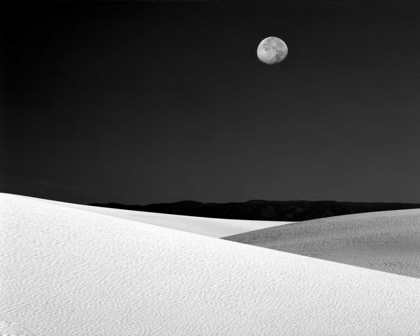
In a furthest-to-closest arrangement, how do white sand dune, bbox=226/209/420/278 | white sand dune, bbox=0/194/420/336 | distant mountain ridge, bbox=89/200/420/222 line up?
distant mountain ridge, bbox=89/200/420/222, white sand dune, bbox=226/209/420/278, white sand dune, bbox=0/194/420/336

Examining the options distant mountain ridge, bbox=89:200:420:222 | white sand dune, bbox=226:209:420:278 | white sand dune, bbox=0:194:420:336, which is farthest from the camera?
distant mountain ridge, bbox=89:200:420:222

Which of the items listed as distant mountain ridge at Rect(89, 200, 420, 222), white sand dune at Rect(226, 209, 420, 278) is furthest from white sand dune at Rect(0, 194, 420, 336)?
distant mountain ridge at Rect(89, 200, 420, 222)

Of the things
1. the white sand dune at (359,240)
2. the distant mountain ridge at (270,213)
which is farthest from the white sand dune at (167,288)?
the distant mountain ridge at (270,213)

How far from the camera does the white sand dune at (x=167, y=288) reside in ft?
16.1

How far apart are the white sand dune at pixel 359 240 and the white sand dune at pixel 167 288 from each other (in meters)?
3.68

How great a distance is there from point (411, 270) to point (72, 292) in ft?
23.2

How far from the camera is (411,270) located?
10.4 metres

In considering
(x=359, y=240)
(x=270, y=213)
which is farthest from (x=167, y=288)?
(x=270, y=213)

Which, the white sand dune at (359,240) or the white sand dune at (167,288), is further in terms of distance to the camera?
the white sand dune at (359,240)

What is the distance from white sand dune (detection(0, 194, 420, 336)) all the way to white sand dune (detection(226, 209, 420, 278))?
3.68 meters

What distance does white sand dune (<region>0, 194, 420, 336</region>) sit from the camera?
193 inches

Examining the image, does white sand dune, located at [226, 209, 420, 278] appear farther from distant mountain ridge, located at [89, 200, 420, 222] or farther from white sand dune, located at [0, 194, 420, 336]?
distant mountain ridge, located at [89, 200, 420, 222]

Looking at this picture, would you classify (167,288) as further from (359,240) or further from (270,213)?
(270,213)

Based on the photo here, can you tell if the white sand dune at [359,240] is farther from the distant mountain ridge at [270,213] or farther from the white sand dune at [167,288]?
the distant mountain ridge at [270,213]
